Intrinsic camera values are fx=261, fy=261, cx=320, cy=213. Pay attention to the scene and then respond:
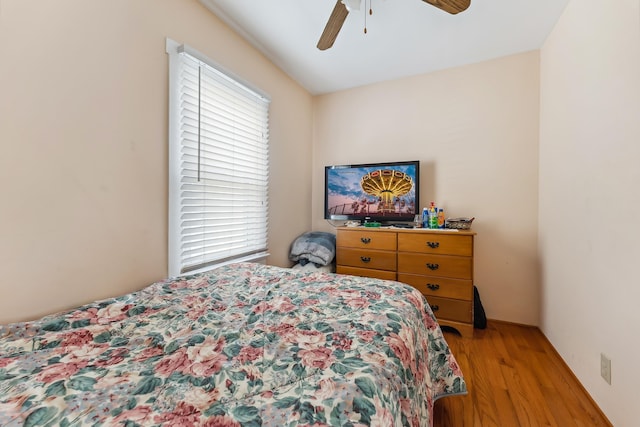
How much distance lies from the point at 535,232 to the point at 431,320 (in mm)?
1790

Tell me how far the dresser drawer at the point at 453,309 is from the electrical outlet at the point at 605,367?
893mm

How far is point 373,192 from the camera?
2889 millimetres

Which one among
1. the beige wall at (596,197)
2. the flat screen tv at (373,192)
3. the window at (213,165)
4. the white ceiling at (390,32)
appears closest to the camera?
the beige wall at (596,197)

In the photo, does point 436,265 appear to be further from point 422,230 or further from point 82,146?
point 82,146

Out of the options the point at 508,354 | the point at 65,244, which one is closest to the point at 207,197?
the point at 65,244

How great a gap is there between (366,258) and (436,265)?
2.12 feet

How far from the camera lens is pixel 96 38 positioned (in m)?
1.32

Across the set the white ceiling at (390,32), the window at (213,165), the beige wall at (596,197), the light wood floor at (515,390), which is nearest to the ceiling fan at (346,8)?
the white ceiling at (390,32)

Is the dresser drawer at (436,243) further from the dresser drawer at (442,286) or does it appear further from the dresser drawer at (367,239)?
the dresser drawer at (442,286)

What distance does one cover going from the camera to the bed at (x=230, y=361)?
58 cm

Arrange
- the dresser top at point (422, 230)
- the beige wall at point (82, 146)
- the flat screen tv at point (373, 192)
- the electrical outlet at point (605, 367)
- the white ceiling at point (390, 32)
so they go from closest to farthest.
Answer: the beige wall at point (82, 146), the electrical outlet at point (605, 367), the white ceiling at point (390, 32), the dresser top at point (422, 230), the flat screen tv at point (373, 192)

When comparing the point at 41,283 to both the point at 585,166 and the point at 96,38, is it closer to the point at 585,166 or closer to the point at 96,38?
the point at 96,38

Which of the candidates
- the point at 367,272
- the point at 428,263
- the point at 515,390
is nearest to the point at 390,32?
the point at 428,263

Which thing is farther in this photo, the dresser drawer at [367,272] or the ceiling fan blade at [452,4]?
the dresser drawer at [367,272]
